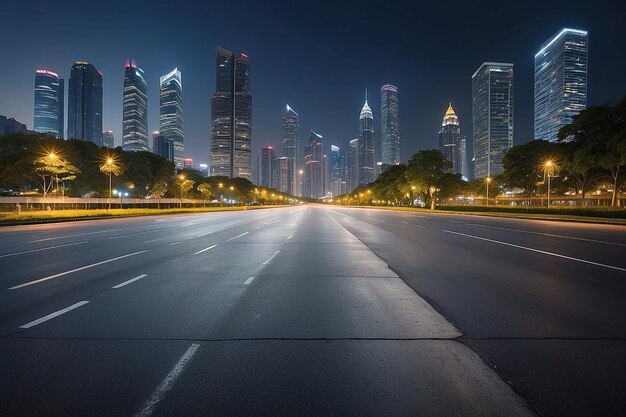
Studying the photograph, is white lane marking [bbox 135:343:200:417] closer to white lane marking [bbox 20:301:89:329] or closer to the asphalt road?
the asphalt road

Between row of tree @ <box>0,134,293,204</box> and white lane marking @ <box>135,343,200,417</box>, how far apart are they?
1966 inches

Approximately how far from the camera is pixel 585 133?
50.3 meters

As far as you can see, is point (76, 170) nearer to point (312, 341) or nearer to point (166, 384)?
point (312, 341)

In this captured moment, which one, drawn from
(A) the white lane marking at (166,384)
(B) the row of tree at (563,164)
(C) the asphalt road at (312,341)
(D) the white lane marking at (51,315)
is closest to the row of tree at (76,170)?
(D) the white lane marking at (51,315)

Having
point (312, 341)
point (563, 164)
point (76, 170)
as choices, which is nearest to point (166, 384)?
point (312, 341)

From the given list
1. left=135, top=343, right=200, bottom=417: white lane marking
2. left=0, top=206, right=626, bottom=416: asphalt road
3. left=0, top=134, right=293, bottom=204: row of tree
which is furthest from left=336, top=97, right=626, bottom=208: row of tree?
left=0, top=134, right=293, bottom=204: row of tree

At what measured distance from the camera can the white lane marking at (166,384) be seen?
3150mm

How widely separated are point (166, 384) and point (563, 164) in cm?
6268

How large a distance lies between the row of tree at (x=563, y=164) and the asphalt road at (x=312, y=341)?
142ft

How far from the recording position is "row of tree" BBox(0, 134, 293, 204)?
5753 centimetres

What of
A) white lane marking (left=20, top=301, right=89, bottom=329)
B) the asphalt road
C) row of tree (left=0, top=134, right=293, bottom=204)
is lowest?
white lane marking (left=20, top=301, right=89, bottom=329)

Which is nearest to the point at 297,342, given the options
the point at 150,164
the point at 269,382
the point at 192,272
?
the point at 269,382

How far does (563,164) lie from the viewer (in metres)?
52.7

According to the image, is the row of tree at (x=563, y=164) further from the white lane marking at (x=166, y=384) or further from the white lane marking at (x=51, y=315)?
the white lane marking at (x=51, y=315)
